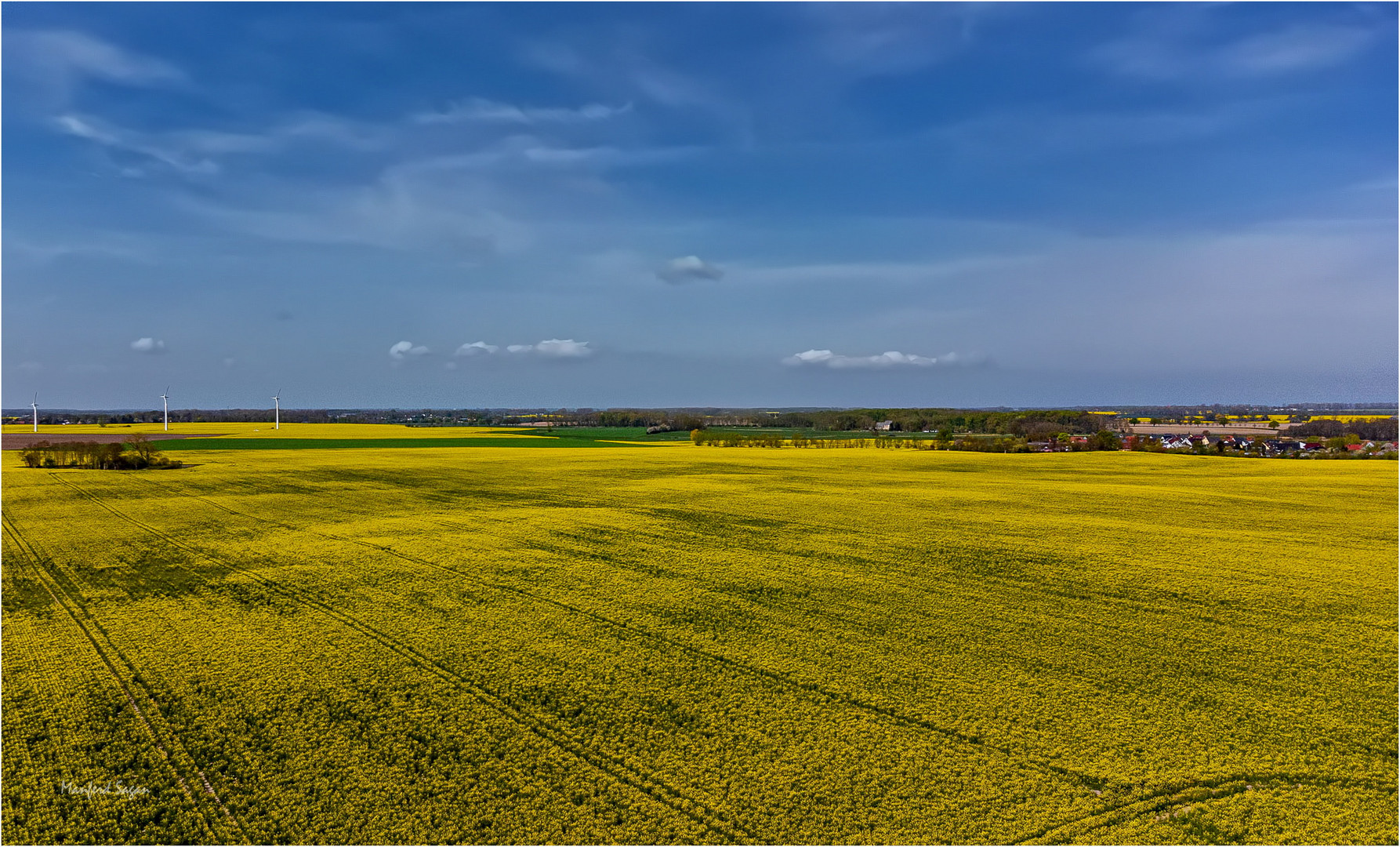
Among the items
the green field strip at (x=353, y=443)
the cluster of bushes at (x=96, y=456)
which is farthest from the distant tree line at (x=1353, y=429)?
the cluster of bushes at (x=96, y=456)

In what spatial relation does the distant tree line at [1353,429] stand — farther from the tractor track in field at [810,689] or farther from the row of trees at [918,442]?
the tractor track in field at [810,689]

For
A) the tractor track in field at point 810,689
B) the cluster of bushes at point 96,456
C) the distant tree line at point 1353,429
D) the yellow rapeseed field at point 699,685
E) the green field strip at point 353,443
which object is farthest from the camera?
the green field strip at point 353,443

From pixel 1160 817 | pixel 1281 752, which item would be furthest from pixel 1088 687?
pixel 1160 817

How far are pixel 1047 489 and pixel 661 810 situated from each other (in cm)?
2930

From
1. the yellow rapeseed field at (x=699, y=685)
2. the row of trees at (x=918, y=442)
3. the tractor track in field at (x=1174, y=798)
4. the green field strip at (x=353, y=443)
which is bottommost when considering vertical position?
the tractor track in field at (x=1174, y=798)

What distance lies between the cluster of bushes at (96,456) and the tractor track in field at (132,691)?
32.5m

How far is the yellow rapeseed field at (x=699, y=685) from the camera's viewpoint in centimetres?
565

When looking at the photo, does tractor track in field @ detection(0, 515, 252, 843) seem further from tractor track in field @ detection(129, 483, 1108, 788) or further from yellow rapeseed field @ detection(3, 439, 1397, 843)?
tractor track in field @ detection(129, 483, 1108, 788)

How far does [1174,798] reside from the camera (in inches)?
228

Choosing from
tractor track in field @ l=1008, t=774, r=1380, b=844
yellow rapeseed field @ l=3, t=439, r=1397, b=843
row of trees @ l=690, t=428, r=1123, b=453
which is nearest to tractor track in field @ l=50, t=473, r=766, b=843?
yellow rapeseed field @ l=3, t=439, r=1397, b=843

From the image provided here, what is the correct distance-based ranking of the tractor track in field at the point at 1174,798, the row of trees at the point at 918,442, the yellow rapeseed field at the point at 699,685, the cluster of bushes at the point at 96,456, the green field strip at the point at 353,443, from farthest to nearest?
the green field strip at the point at 353,443 < the row of trees at the point at 918,442 < the cluster of bushes at the point at 96,456 < the yellow rapeseed field at the point at 699,685 < the tractor track in field at the point at 1174,798

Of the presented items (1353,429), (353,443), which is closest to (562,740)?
(353,443)

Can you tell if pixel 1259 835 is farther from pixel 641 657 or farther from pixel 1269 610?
pixel 1269 610

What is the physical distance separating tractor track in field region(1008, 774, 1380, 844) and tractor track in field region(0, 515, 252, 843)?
6.61 m
